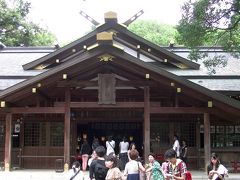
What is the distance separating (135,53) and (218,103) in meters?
6.59

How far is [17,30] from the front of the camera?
126 ft

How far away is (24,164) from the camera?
19547 millimetres

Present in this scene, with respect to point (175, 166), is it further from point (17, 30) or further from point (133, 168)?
point (17, 30)

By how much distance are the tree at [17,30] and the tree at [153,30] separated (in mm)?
13196

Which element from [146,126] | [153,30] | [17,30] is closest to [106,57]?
[146,126]

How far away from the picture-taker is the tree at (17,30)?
3506cm

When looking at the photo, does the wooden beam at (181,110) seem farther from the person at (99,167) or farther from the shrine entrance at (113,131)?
the person at (99,167)

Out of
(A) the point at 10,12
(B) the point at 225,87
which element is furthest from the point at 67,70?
(A) the point at 10,12

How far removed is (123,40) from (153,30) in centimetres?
3216

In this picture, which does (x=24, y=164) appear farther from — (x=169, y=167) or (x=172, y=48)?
(x=169, y=167)

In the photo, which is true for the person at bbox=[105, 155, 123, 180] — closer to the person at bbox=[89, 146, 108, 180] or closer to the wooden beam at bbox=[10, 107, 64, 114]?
the person at bbox=[89, 146, 108, 180]

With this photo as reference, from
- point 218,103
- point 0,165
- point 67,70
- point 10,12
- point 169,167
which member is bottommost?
point 0,165

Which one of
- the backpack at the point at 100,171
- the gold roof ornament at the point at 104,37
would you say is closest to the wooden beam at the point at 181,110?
the gold roof ornament at the point at 104,37

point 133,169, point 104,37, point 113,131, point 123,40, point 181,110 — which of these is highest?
point 123,40
